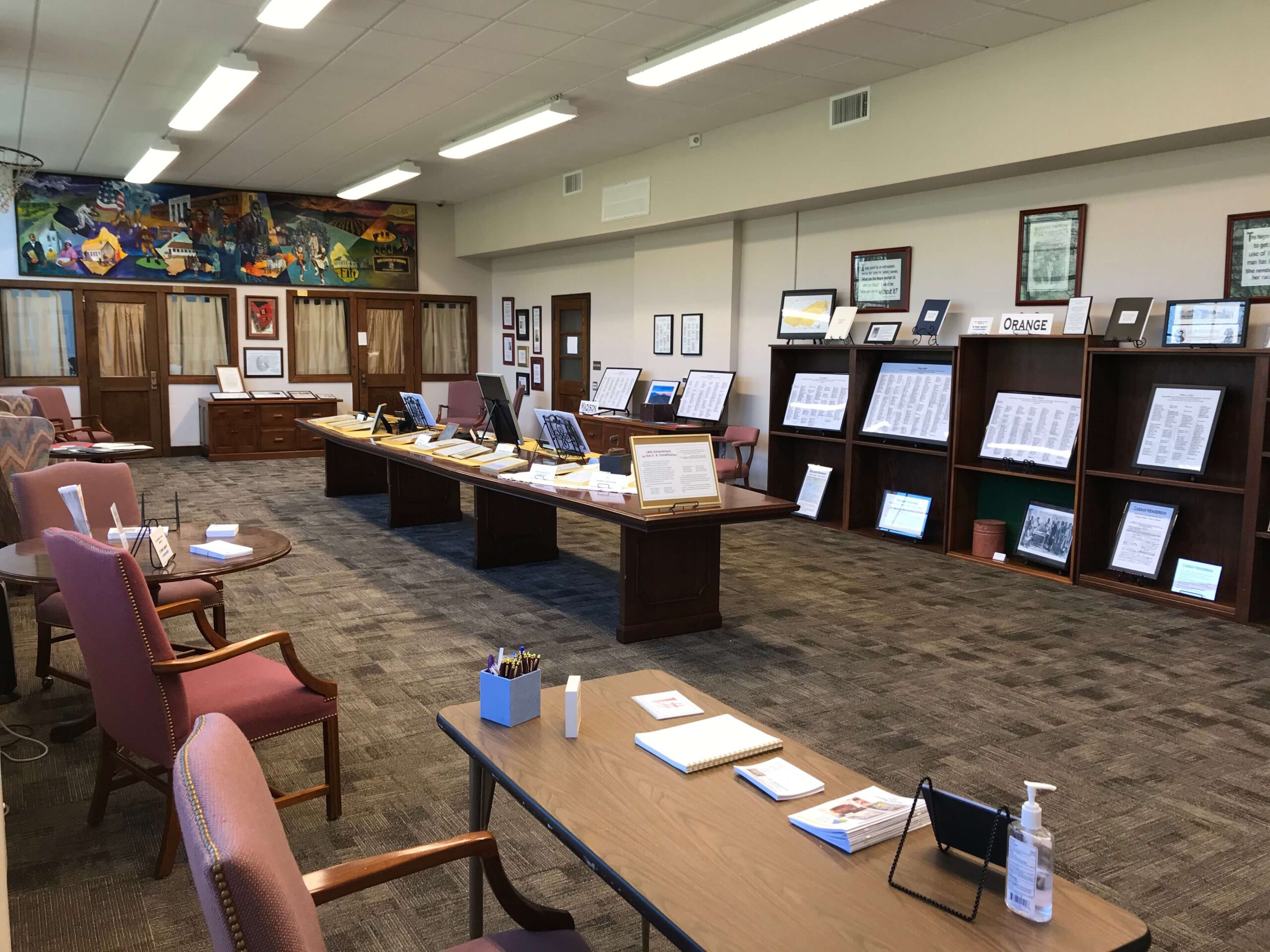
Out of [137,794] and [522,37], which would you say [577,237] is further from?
[137,794]

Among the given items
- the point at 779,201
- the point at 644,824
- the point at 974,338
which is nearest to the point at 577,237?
the point at 779,201

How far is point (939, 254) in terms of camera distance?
750 centimetres

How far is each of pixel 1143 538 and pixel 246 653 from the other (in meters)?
5.40

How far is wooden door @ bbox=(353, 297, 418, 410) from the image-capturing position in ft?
45.5

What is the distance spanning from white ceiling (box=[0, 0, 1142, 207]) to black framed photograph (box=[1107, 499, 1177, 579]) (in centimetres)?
303

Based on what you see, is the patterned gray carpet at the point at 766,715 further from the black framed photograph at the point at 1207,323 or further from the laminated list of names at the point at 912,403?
the black framed photograph at the point at 1207,323

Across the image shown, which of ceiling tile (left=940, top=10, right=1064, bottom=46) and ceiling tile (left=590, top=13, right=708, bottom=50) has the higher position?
ceiling tile (left=590, top=13, right=708, bottom=50)

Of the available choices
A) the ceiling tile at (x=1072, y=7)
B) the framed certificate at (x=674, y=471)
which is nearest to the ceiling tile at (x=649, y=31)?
the ceiling tile at (x=1072, y=7)

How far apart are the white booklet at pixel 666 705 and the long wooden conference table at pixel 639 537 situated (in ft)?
7.30

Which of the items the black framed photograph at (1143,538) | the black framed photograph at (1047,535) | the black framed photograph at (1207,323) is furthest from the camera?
the black framed photograph at (1047,535)

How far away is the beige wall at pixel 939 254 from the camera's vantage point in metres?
5.83

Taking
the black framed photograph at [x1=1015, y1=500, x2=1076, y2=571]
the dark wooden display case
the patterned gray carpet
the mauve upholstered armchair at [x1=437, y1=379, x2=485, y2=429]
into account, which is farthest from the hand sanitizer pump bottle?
the mauve upholstered armchair at [x1=437, y1=379, x2=485, y2=429]

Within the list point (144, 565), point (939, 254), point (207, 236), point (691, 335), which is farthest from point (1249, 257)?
point (207, 236)

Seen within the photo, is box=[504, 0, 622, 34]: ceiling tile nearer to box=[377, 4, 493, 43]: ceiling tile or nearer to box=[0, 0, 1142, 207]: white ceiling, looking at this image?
box=[0, 0, 1142, 207]: white ceiling
